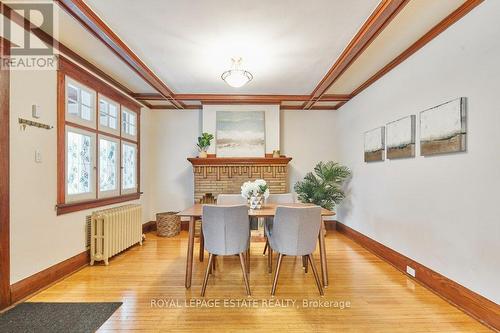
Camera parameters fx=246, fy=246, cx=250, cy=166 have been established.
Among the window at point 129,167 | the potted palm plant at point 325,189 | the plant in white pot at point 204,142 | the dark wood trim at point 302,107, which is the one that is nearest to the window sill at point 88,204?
the window at point 129,167

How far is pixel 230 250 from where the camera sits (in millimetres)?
2430

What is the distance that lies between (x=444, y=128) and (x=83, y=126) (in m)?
4.13

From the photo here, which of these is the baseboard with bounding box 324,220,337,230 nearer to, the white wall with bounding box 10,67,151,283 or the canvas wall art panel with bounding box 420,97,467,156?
the canvas wall art panel with bounding box 420,97,467,156

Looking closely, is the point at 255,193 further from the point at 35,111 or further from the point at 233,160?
the point at 35,111

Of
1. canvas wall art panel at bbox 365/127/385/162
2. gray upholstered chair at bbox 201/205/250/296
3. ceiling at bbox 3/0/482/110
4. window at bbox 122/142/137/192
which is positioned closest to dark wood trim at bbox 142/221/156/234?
window at bbox 122/142/137/192

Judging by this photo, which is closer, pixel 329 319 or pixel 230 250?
pixel 329 319

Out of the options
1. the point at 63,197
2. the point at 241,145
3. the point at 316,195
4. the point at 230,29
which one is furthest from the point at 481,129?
the point at 63,197

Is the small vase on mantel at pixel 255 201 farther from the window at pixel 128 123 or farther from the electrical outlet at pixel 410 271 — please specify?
the window at pixel 128 123

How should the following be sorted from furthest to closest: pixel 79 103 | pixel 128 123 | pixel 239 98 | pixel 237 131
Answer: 1. pixel 237 131
2. pixel 239 98
3. pixel 128 123
4. pixel 79 103

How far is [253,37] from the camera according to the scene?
2654mm

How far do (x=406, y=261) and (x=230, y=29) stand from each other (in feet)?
10.8

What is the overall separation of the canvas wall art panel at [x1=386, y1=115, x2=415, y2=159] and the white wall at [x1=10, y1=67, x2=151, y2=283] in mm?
4024

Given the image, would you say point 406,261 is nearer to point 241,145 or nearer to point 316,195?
point 316,195

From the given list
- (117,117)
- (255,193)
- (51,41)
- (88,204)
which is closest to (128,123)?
(117,117)
